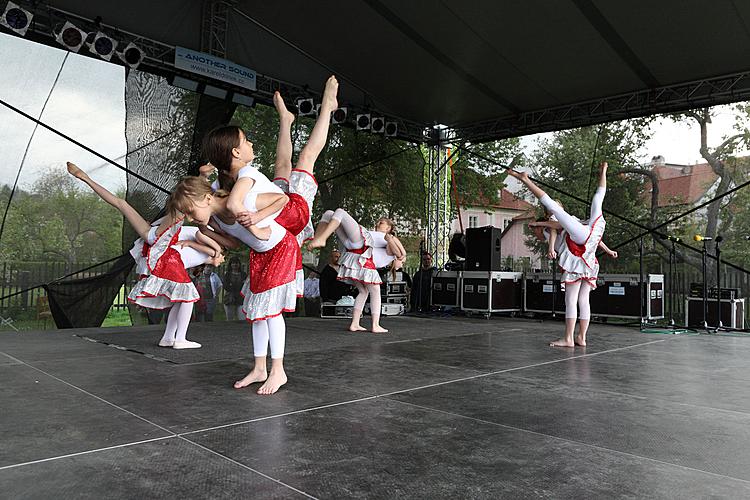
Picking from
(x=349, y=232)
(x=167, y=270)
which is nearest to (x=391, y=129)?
(x=349, y=232)

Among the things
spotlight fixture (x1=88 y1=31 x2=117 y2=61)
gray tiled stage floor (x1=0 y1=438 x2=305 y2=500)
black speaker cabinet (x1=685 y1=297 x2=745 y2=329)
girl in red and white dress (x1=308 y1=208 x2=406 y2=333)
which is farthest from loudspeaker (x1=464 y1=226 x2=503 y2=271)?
gray tiled stage floor (x1=0 y1=438 x2=305 y2=500)

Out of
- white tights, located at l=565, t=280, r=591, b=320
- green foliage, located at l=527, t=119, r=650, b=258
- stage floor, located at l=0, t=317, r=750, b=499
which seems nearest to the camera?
stage floor, located at l=0, t=317, r=750, b=499

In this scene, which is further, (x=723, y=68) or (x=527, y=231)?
(x=527, y=231)

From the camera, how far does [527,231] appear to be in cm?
1386

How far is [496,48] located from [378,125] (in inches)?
106

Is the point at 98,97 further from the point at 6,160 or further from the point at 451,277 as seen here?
the point at 451,277

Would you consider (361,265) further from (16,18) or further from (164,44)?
(16,18)

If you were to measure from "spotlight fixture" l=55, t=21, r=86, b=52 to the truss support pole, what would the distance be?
630 centimetres

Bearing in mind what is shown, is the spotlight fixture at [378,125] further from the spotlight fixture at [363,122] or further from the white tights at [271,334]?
the white tights at [271,334]

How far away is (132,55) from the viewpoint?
6.44m

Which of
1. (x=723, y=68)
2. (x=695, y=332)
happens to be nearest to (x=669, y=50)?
(x=723, y=68)

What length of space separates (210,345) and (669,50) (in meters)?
6.72

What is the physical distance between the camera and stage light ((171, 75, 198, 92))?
6.94 m

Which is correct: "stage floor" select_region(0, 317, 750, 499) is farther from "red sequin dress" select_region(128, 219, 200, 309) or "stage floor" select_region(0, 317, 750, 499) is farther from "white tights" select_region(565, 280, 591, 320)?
"white tights" select_region(565, 280, 591, 320)
